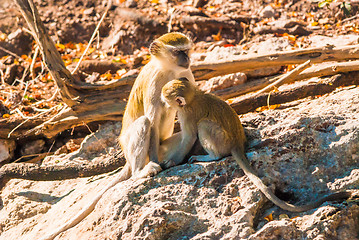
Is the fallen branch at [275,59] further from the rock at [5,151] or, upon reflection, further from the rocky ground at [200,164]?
the rock at [5,151]

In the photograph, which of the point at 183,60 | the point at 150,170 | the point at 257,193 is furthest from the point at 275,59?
the point at 257,193

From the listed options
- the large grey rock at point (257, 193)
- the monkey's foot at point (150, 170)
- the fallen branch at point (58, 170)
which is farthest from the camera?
the fallen branch at point (58, 170)

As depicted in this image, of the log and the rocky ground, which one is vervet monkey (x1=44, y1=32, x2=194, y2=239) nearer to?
the rocky ground

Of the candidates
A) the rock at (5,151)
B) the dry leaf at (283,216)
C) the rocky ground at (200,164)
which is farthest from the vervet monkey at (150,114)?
the rock at (5,151)

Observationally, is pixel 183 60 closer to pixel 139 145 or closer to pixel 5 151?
pixel 139 145

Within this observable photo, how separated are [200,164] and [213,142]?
0.30 meters

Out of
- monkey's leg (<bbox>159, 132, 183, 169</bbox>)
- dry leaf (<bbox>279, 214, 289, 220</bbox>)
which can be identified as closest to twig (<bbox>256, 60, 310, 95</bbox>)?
monkey's leg (<bbox>159, 132, 183, 169</bbox>)

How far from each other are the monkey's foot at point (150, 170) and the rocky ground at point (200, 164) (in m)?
0.12

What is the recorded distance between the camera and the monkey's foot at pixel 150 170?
182 inches

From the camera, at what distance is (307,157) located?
4.46 meters

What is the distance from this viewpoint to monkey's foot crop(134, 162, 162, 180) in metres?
4.63

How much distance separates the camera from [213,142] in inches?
187

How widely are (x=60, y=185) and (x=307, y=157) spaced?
396 cm

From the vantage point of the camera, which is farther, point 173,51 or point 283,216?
point 173,51
